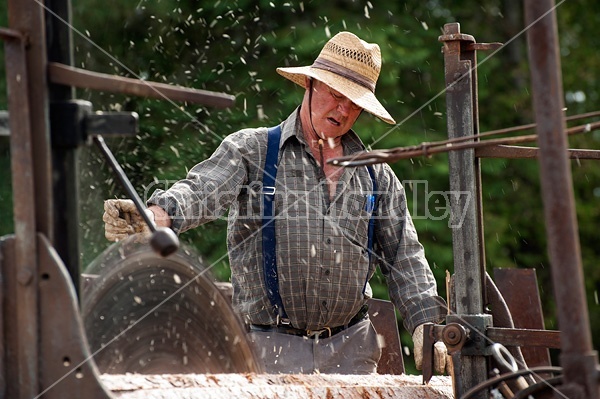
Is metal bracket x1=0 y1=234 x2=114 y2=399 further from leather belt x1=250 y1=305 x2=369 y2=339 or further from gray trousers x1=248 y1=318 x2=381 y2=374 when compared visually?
leather belt x1=250 y1=305 x2=369 y2=339

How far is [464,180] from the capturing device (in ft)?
10.7

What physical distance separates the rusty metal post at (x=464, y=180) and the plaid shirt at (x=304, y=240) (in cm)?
83

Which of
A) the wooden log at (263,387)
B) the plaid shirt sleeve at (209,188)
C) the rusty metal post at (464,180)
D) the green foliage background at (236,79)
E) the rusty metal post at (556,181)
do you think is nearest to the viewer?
the rusty metal post at (556,181)

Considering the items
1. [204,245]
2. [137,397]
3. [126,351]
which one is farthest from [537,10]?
[204,245]

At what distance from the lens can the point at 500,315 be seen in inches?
133

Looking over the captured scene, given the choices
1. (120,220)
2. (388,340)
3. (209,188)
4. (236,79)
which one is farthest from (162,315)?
(236,79)

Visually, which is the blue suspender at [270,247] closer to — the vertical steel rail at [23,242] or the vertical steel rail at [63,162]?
the vertical steel rail at [63,162]

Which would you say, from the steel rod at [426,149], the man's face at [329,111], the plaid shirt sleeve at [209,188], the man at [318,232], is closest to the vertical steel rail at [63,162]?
the steel rod at [426,149]

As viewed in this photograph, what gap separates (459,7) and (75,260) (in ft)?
28.1

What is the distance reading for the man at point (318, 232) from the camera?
13.2 ft

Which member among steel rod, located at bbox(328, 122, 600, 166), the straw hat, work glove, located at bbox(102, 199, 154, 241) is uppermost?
the straw hat

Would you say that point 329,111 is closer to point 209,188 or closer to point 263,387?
point 209,188

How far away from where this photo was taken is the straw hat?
4.11 meters

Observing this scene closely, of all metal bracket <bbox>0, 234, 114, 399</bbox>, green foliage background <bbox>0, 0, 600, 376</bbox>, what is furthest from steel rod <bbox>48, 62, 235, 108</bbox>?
green foliage background <bbox>0, 0, 600, 376</bbox>
